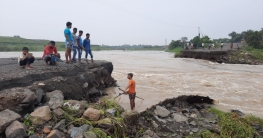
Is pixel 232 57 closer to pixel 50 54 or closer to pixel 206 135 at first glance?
pixel 50 54

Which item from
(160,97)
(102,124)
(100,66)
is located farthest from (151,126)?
(100,66)

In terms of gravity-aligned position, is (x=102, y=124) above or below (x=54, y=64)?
below

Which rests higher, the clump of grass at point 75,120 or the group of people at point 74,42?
the group of people at point 74,42

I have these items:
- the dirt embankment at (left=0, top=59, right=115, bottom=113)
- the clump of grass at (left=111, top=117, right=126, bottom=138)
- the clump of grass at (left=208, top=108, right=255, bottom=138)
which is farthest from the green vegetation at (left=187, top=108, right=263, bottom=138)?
the dirt embankment at (left=0, top=59, right=115, bottom=113)

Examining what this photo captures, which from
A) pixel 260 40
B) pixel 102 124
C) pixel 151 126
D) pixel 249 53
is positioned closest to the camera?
pixel 102 124

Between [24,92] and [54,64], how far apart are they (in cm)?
428

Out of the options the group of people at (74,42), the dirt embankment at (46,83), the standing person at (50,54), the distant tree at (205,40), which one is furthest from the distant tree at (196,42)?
the standing person at (50,54)

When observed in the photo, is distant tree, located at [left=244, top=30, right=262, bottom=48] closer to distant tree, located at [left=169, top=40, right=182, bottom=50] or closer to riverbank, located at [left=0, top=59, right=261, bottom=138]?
distant tree, located at [left=169, top=40, right=182, bottom=50]

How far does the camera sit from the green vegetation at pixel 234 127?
17.4 feet

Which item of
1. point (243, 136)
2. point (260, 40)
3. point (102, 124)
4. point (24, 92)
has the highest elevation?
point (260, 40)

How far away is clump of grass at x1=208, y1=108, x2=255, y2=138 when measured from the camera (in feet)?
17.8

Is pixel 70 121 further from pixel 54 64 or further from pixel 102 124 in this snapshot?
pixel 54 64

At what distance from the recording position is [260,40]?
39.1 metres

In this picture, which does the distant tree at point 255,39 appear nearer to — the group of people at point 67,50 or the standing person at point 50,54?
the group of people at point 67,50
